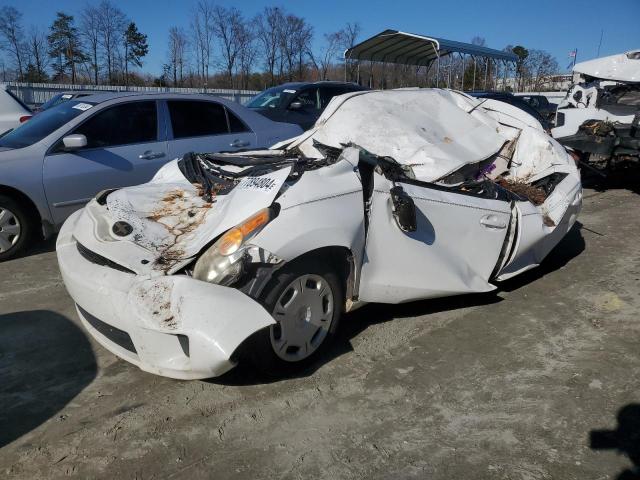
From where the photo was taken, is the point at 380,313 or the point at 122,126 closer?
the point at 380,313

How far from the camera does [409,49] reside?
50.7 feet

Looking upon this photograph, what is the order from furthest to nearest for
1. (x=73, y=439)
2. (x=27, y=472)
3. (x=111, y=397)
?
(x=111, y=397) < (x=73, y=439) < (x=27, y=472)

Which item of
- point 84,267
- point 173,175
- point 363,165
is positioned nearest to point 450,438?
point 363,165

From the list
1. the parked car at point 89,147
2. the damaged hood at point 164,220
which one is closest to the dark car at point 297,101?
the parked car at point 89,147

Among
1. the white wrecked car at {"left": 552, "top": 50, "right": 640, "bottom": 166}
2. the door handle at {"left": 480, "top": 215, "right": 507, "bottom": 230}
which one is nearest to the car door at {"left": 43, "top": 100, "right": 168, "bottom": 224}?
the door handle at {"left": 480, "top": 215, "right": 507, "bottom": 230}

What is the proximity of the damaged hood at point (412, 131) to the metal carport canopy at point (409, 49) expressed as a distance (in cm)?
1002

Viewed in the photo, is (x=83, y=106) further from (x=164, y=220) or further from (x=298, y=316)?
(x=298, y=316)

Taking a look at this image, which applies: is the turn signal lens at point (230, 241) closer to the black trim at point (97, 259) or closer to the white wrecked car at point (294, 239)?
the white wrecked car at point (294, 239)

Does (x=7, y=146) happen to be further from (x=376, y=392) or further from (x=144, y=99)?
(x=376, y=392)

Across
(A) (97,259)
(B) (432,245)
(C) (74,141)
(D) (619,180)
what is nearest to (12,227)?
(C) (74,141)

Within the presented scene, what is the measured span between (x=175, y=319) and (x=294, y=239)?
0.72m

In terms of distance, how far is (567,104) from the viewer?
1020cm

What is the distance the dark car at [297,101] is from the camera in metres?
8.52

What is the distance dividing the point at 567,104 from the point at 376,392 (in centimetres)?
932
